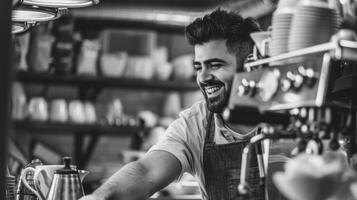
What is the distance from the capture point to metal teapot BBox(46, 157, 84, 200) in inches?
86.7

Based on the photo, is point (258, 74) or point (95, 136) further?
point (95, 136)

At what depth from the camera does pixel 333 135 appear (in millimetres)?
1656

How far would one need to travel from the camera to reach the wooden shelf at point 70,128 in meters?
5.45

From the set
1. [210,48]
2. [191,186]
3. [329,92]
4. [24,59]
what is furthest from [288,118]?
[24,59]

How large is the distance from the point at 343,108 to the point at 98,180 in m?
4.12

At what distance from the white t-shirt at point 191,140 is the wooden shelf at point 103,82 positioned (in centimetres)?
266

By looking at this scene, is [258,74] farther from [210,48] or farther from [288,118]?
[210,48]

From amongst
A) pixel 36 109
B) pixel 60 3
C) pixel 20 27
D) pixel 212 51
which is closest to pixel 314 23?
pixel 60 3

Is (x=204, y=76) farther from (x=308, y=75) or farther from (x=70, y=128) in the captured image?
(x=70, y=128)

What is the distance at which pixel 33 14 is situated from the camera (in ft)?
8.86

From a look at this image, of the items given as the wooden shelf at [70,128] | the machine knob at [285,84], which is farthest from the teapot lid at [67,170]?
the wooden shelf at [70,128]

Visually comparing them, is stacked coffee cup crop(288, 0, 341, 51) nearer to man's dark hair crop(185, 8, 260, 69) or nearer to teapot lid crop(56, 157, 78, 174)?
teapot lid crop(56, 157, 78, 174)

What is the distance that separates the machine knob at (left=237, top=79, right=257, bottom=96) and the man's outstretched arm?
0.86 meters

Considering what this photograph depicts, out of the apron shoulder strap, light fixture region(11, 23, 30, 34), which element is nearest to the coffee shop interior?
light fixture region(11, 23, 30, 34)
